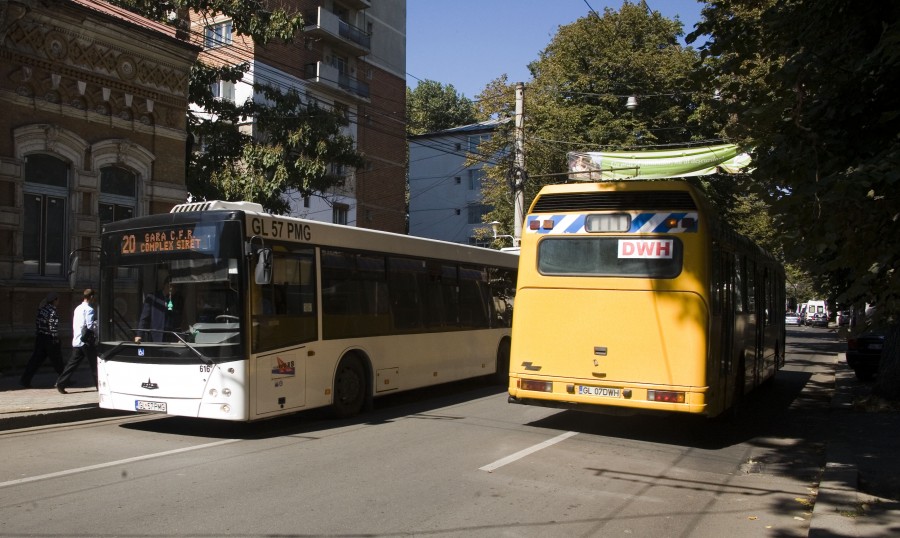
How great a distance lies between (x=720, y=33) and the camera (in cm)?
934

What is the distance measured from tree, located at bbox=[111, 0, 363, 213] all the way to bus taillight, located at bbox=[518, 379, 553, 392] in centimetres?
1186

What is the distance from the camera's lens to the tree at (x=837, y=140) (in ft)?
21.4

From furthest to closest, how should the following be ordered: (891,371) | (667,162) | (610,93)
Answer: (610,93)
(667,162)
(891,371)

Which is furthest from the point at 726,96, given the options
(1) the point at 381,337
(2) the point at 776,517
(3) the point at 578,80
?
(3) the point at 578,80

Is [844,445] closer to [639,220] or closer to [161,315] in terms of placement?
[639,220]

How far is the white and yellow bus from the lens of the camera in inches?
368

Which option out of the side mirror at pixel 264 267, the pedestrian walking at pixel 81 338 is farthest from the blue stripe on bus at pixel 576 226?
the pedestrian walking at pixel 81 338

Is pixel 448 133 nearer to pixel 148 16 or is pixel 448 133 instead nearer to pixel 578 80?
pixel 578 80

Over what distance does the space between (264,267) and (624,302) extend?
4.43 m

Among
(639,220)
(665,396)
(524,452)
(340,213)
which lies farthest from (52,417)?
(340,213)

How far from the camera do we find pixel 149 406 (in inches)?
377

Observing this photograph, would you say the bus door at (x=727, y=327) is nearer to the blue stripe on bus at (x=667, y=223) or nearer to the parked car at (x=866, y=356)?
the blue stripe on bus at (x=667, y=223)

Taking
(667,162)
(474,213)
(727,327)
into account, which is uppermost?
(474,213)

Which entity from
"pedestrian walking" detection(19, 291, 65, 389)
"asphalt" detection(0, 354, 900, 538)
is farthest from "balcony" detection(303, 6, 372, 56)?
"pedestrian walking" detection(19, 291, 65, 389)
